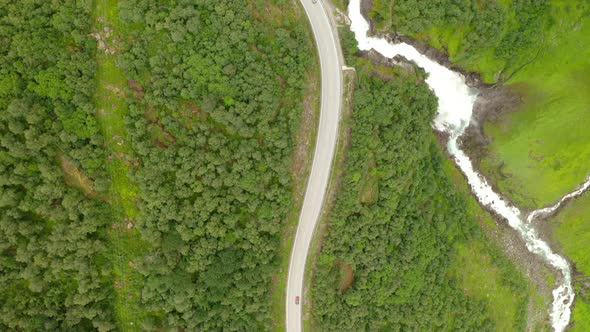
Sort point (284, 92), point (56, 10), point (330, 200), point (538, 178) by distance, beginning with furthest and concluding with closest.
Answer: point (538, 178) → point (330, 200) → point (284, 92) → point (56, 10)

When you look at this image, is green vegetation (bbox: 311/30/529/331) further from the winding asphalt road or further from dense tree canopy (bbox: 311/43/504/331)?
the winding asphalt road

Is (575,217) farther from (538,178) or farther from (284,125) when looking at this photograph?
(284,125)

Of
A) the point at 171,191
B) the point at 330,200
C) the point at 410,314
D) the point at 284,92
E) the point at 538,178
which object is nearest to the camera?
the point at 171,191

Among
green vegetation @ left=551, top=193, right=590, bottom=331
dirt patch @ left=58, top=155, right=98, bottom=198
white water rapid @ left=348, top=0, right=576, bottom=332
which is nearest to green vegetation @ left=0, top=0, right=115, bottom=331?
dirt patch @ left=58, top=155, right=98, bottom=198

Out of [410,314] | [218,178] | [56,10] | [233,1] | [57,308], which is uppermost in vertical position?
[233,1]

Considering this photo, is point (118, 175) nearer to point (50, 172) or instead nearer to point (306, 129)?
point (50, 172)

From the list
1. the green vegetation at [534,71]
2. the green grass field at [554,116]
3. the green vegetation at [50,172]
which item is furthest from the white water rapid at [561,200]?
the green vegetation at [50,172]

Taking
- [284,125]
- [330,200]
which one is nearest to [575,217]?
[330,200]
